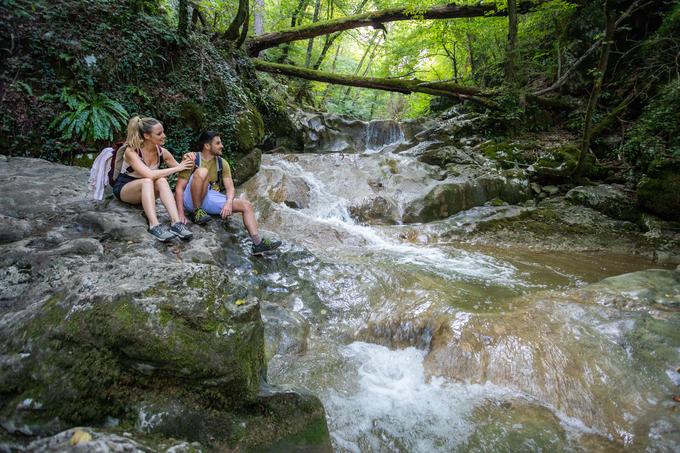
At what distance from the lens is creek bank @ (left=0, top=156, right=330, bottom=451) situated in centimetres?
150

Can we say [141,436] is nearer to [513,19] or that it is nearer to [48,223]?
[48,223]

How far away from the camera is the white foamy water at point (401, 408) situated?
238 cm

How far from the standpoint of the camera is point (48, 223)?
3.20m

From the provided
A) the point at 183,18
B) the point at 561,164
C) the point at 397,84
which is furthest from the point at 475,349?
the point at 397,84

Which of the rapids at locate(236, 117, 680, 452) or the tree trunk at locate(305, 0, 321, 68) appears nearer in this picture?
the rapids at locate(236, 117, 680, 452)

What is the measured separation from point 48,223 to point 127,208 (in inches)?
29.9

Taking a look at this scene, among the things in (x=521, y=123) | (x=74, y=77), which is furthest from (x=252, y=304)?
(x=521, y=123)

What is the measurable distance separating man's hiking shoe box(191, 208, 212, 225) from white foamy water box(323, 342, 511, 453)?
8.62 ft

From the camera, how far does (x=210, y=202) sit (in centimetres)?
453

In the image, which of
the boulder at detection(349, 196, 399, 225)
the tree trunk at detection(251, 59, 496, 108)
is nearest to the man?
the boulder at detection(349, 196, 399, 225)

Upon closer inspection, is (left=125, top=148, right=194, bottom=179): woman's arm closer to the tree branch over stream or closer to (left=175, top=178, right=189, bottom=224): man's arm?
(left=175, top=178, right=189, bottom=224): man's arm

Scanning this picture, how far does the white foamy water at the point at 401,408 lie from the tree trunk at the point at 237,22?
27.8 feet

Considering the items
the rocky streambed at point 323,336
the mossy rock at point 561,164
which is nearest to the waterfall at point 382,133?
the mossy rock at point 561,164

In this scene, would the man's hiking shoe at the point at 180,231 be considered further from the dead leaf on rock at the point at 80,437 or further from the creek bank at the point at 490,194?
the creek bank at the point at 490,194
